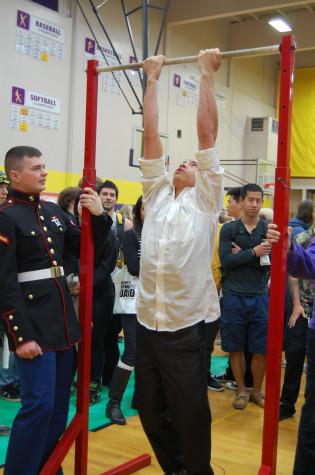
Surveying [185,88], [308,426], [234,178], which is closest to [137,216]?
[308,426]

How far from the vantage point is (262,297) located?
4117mm

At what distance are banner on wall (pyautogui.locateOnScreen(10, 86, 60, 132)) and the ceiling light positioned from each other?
206 inches

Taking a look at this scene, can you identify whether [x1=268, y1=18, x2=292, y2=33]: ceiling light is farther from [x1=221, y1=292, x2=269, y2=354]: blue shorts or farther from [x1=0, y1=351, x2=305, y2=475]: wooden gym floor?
[x1=0, y1=351, x2=305, y2=475]: wooden gym floor

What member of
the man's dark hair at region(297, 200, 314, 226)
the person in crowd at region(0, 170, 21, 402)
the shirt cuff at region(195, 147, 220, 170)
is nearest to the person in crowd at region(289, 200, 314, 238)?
the man's dark hair at region(297, 200, 314, 226)

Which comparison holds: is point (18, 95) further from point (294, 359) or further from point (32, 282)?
point (32, 282)

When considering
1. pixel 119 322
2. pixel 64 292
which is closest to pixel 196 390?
pixel 64 292

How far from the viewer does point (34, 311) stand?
2287 mm

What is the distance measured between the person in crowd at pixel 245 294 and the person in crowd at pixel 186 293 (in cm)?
180

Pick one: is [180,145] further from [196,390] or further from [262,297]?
[196,390]

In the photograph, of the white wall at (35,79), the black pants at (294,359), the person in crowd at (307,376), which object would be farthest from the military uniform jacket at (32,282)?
the white wall at (35,79)

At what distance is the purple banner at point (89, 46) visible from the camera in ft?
26.1

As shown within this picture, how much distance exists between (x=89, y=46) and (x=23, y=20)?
1.31 metres

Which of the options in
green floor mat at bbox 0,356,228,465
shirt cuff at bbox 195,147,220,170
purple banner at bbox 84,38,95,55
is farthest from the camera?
purple banner at bbox 84,38,95,55

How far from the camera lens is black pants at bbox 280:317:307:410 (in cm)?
372
